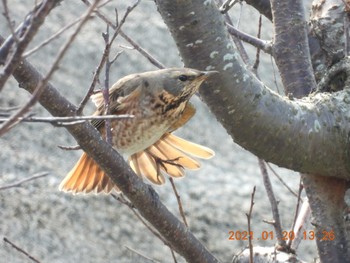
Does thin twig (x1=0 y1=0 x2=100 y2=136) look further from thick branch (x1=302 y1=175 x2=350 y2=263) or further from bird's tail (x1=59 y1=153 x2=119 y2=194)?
bird's tail (x1=59 y1=153 x2=119 y2=194)

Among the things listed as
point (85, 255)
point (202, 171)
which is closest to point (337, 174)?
point (85, 255)

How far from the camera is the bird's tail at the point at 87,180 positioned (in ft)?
12.3

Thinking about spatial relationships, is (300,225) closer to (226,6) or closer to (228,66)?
(226,6)

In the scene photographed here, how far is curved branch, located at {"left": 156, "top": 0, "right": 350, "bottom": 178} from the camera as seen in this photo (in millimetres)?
2238

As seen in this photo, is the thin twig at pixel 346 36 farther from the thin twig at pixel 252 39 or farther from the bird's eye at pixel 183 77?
the bird's eye at pixel 183 77

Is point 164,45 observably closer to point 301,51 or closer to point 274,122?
point 301,51

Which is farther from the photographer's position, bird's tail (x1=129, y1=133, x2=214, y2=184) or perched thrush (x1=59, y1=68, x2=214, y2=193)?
bird's tail (x1=129, y1=133, x2=214, y2=184)

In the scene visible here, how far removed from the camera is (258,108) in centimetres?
242

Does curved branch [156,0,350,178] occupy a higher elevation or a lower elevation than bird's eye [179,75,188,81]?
lower

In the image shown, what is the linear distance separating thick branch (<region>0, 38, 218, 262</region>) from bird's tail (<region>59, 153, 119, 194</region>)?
4.23ft

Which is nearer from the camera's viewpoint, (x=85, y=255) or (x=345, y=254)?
(x=345, y=254)

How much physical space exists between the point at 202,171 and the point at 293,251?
18.6ft

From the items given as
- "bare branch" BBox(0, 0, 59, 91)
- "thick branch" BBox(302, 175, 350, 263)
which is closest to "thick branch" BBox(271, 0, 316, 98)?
"thick branch" BBox(302, 175, 350, 263)

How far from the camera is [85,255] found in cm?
709
